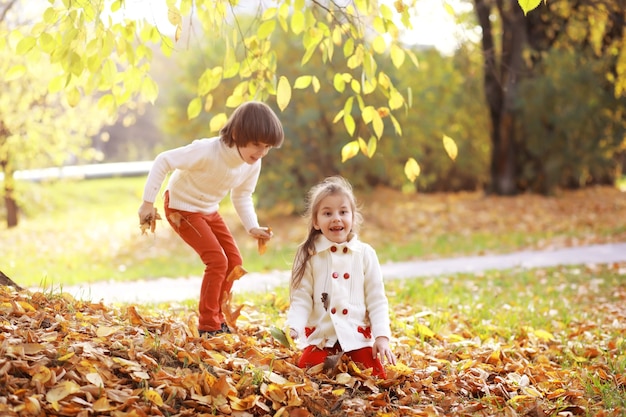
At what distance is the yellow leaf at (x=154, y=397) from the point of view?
2.87 metres

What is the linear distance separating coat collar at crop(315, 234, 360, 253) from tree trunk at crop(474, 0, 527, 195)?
36.1 feet

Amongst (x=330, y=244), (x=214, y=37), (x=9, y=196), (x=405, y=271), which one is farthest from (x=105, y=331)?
(x=9, y=196)

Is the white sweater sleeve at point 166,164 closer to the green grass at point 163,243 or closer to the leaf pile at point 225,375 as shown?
the leaf pile at point 225,375

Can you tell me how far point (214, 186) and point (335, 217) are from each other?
0.99 metres

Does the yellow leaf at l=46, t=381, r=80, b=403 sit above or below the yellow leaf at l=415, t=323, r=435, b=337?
above

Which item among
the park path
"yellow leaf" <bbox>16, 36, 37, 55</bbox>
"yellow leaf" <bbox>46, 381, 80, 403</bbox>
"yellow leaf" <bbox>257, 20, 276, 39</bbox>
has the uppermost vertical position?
"yellow leaf" <bbox>257, 20, 276, 39</bbox>

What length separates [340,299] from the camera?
356 centimetres

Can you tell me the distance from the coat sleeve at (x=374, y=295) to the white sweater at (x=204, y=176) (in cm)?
96

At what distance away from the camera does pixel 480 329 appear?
5.18 metres

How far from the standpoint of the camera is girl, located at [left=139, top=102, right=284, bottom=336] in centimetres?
392

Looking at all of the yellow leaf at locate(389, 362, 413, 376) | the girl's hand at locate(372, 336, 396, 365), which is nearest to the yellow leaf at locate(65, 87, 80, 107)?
the girl's hand at locate(372, 336, 396, 365)

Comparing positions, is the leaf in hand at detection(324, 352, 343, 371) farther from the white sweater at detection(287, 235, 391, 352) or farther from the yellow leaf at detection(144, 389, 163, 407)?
the yellow leaf at detection(144, 389, 163, 407)

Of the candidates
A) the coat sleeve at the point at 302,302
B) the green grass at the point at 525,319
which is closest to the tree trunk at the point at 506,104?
the green grass at the point at 525,319

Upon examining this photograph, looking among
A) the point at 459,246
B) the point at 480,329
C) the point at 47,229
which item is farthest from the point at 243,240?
the point at 480,329
